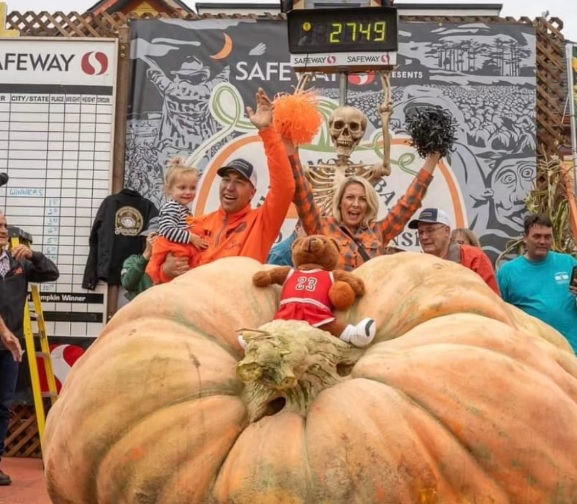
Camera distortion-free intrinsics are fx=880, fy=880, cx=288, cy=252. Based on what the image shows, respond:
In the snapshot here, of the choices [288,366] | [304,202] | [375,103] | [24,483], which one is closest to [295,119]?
[304,202]

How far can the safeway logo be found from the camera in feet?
24.3

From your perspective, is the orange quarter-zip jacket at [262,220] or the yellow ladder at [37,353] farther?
the yellow ladder at [37,353]

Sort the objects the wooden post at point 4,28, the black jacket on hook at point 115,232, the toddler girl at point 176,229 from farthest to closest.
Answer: the wooden post at point 4,28, the black jacket on hook at point 115,232, the toddler girl at point 176,229

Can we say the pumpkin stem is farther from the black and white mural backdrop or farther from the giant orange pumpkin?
the black and white mural backdrop

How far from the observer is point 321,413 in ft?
6.16

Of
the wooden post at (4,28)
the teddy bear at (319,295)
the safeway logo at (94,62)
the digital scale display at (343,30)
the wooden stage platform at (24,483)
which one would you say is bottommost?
the wooden stage platform at (24,483)

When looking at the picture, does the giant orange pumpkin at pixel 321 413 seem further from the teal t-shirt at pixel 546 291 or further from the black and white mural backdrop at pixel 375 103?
the black and white mural backdrop at pixel 375 103

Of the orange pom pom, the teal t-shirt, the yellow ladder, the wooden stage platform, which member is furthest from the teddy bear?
the yellow ladder

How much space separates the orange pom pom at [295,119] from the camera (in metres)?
3.56

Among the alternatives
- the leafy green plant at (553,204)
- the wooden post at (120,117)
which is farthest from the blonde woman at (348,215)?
the wooden post at (120,117)

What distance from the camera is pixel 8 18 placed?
767 cm

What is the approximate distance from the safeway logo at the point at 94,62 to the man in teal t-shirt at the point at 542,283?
13.1 feet

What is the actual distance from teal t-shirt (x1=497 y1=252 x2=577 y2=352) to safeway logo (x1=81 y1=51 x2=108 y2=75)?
402 cm

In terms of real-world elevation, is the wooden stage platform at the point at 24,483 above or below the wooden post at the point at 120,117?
below
